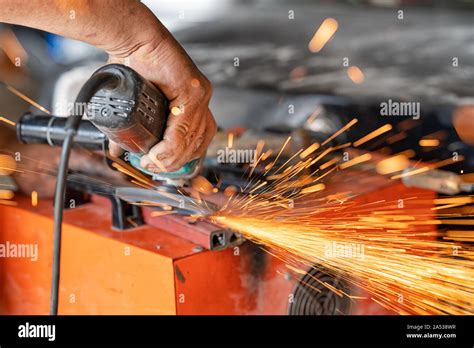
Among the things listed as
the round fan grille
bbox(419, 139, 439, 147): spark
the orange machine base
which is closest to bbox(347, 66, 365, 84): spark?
bbox(419, 139, 439, 147): spark

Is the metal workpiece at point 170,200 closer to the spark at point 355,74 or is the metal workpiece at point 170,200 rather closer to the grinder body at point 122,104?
the grinder body at point 122,104

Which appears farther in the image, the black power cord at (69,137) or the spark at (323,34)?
the spark at (323,34)

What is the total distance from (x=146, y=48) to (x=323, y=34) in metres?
2.20

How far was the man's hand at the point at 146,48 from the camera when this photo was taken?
3.58 feet

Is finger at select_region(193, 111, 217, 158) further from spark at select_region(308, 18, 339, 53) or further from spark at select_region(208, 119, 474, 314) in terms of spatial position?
spark at select_region(308, 18, 339, 53)

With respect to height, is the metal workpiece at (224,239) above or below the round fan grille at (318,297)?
above

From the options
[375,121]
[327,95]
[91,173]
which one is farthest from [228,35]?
[91,173]

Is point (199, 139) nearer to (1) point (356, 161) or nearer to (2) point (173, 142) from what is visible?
(2) point (173, 142)

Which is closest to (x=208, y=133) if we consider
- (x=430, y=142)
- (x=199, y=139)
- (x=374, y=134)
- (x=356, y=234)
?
(x=199, y=139)

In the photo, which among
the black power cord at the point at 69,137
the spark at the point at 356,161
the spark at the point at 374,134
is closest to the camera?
the black power cord at the point at 69,137

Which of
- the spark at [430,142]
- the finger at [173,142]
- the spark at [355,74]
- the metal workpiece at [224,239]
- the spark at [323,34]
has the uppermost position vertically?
the spark at [323,34]

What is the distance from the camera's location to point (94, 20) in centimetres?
111

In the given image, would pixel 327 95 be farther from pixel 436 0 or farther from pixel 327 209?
pixel 327 209

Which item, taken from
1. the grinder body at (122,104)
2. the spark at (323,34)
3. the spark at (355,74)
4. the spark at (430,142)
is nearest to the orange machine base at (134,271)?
the grinder body at (122,104)
